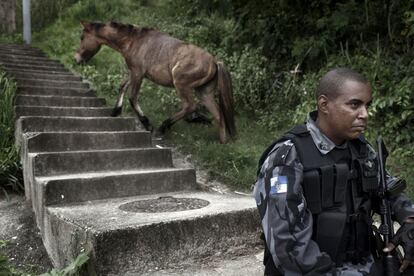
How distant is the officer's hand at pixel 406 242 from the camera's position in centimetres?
206

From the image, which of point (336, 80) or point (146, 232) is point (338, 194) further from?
point (146, 232)

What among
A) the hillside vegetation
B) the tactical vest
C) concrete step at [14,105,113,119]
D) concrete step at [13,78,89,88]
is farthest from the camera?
concrete step at [13,78,89,88]

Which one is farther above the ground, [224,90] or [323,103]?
[323,103]

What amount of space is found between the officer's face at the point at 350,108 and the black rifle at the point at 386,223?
0.94 feet

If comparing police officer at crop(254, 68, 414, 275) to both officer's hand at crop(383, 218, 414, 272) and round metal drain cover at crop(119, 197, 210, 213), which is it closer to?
officer's hand at crop(383, 218, 414, 272)

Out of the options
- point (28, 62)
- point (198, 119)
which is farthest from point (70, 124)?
point (28, 62)

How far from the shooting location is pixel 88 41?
7.04 m

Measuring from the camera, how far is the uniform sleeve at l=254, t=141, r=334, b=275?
1.92m

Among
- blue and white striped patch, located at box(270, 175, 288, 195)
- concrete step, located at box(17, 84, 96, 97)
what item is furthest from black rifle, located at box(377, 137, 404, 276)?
concrete step, located at box(17, 84, 96, 97)

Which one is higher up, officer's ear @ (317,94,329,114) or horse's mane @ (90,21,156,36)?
horse's mane @ (90,21,156,36)


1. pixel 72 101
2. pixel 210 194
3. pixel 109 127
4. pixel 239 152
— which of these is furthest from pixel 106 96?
pixel 210 194

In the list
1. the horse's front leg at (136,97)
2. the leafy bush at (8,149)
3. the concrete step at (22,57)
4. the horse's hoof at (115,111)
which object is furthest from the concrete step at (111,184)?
the concrete step at (22,57)

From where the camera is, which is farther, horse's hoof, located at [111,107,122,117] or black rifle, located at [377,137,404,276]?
horse's hoof, located at [111,107,122,117]

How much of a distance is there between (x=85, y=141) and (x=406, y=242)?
3.79 m
